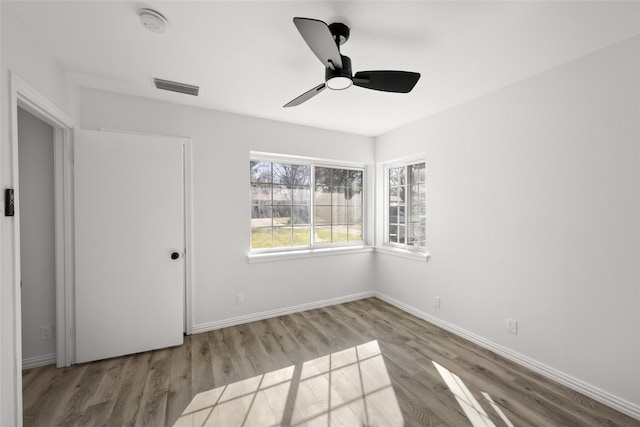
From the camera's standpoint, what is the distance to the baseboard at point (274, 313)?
3068 millimetres

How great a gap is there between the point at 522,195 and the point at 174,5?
2856 millimetres

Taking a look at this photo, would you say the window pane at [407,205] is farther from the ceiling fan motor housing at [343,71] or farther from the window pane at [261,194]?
the ceiling fan motor housing at [343,71]

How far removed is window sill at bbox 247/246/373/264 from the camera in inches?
131

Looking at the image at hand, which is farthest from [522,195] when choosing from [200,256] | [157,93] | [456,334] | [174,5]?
[157,93]

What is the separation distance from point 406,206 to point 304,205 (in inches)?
53.9

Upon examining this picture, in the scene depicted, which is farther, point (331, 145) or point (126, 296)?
point (331, 145)

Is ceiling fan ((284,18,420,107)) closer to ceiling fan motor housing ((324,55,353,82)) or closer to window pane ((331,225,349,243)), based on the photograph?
ceiling fan motor housing ((324,55,353,82))

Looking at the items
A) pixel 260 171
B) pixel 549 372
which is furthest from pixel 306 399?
pixel 260 171

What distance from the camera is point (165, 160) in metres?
2.67

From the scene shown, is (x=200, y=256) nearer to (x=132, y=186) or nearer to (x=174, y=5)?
→ (x=132, y=186)

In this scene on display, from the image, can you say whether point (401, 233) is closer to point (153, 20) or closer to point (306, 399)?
point (306, 399)

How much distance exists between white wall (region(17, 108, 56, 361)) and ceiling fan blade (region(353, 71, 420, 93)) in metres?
2.64

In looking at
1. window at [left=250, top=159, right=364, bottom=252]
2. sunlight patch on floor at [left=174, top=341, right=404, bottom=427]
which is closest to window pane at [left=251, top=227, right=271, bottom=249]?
window at [left=250, top=159, right=364, bottom=252]

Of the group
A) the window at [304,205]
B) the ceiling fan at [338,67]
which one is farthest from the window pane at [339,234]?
the ceiling fan at [338,67]
